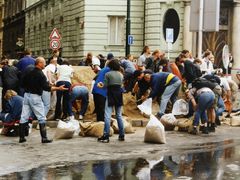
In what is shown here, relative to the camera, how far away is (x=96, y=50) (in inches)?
1554

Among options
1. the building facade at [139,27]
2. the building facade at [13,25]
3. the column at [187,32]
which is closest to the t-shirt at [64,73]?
the building facade at [139,27]

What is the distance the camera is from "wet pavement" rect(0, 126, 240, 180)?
1005 cm

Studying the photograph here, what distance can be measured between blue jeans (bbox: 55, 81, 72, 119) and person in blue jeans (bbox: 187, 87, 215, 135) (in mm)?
3111

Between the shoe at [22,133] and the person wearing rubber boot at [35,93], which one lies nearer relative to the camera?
the person wearing rubber boot at [35,93]

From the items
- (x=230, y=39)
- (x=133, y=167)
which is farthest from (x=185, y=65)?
(x=230, y=39)

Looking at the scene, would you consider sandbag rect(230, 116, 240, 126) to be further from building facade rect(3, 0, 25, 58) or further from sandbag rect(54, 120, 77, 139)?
building facade rect(3, 0, 25, 58)

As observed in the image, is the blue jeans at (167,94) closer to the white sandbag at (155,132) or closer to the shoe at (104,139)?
the white sandbag at (155,132)

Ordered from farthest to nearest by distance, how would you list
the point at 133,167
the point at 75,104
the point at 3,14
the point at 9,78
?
the point at 3,14 < the point at 75,104 < the point at 9,78 < the point at 133,167

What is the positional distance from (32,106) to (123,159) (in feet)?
9.08

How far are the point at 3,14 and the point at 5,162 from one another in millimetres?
70259

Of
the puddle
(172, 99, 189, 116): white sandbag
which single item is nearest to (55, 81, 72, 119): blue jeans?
(172, 99, 189, 116): white sandbag

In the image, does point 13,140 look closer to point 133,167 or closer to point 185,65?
point 133,167

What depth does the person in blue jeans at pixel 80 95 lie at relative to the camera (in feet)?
54.5

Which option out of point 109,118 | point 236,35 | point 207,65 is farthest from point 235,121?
point 236,35
